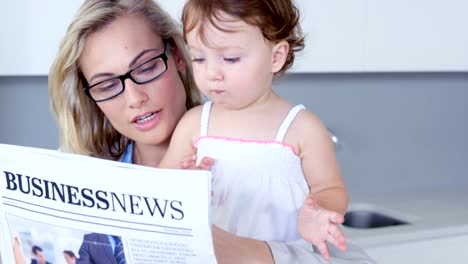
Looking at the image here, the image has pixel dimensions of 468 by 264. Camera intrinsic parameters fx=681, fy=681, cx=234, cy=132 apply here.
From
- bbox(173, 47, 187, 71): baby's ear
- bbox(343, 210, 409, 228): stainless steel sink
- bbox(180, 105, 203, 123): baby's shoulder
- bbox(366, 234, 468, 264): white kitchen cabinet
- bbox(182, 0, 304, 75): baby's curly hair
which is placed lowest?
bbox(343, 210, 409, 228): stainless steel sink

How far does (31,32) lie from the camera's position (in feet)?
6.63

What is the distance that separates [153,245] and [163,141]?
0.53 meters

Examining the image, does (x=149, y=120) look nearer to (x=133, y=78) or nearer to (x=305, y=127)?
(x=133, y=78)

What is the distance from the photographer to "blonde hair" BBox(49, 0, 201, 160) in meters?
1.39

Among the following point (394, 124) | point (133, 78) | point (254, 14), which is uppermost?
point (254, 14)

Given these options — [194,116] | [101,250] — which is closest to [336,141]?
[194,116]

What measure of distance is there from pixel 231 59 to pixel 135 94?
12.3 inches

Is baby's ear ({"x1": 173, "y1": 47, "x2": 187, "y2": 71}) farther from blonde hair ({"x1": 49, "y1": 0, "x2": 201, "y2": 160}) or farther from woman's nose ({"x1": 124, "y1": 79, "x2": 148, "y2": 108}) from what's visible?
woman's nose ({"x1": 124, "y1": 79, "x2": 148, "y2": 108})

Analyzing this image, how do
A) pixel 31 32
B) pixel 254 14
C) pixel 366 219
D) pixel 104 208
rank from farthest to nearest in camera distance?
pixel 366 219, pixel 31 32, pixel 254 14, pixel 104 208

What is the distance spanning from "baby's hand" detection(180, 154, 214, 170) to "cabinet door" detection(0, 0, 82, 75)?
1.05 m

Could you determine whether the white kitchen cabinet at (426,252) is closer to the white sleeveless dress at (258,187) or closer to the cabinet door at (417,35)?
the cabinet door at (417,35)

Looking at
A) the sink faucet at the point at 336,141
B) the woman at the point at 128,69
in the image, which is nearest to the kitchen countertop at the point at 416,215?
the sink faucet at the point at 336,141

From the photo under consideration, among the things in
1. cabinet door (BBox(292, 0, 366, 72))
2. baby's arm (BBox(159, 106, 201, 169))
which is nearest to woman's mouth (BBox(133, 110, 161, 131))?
baby's arm (BBox(159, 106, 201, 169))

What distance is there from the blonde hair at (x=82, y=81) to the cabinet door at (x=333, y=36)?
3.02ft
